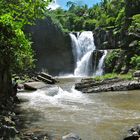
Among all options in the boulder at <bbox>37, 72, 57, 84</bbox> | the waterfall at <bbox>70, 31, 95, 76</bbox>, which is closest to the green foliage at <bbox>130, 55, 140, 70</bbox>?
the boulder at <bbox>37, 72, 57, 84</bbox>

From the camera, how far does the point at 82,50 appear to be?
54.6 meters

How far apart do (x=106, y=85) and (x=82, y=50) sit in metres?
23.6

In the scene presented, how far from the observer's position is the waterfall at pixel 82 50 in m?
51.2

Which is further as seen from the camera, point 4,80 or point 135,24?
point 135,24

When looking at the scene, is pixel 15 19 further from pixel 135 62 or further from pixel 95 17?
pixel 95 17

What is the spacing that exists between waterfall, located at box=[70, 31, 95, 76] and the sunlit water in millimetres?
20666

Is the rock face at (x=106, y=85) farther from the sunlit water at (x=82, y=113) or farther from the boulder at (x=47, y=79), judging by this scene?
the boulder at (x=47, y=79)

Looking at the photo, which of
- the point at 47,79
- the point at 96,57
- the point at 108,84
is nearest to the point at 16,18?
the point at 108,84

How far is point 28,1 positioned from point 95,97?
11.6 m

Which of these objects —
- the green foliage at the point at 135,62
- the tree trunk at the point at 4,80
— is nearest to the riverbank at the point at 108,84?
the green foliage at the point at 135,62

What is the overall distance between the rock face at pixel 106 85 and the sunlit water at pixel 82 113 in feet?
3.93

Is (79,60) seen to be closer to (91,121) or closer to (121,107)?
(121,107)

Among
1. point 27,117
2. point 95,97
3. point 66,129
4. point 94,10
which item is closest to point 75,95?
point 95,97

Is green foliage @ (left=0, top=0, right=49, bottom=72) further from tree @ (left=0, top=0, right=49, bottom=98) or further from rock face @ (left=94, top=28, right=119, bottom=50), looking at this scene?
rock face @ (left=94, top=28, right=119, bottom=50)
